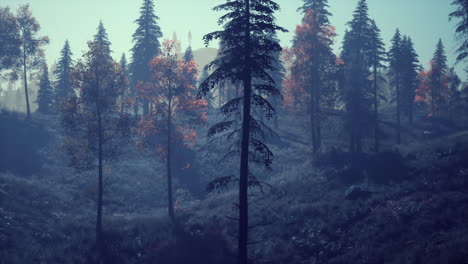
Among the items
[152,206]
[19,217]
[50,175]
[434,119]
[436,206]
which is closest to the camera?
[436,206]

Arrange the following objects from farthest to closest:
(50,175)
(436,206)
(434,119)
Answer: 1. (434,119)
2. (50,175)
3. (436,206)

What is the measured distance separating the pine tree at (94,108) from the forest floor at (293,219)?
196 centimetres

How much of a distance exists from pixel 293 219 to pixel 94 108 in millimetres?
14190

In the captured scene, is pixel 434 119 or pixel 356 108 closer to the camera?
pixel 356 108

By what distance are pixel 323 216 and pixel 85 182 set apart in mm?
21908

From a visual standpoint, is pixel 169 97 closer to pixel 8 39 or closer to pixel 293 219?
pixel 293 219

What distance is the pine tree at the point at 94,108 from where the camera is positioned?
19.2 metres

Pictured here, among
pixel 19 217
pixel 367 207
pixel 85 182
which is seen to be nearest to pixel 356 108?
pixel 367 207

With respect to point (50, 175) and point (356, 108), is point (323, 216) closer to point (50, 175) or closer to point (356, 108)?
point (356, 108)

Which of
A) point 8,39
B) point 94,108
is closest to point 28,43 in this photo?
point 8,39

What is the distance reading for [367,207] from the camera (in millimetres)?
17828

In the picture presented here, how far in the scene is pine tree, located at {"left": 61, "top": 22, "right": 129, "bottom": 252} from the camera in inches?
758

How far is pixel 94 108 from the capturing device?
20.3 meters

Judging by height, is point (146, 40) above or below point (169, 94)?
above
